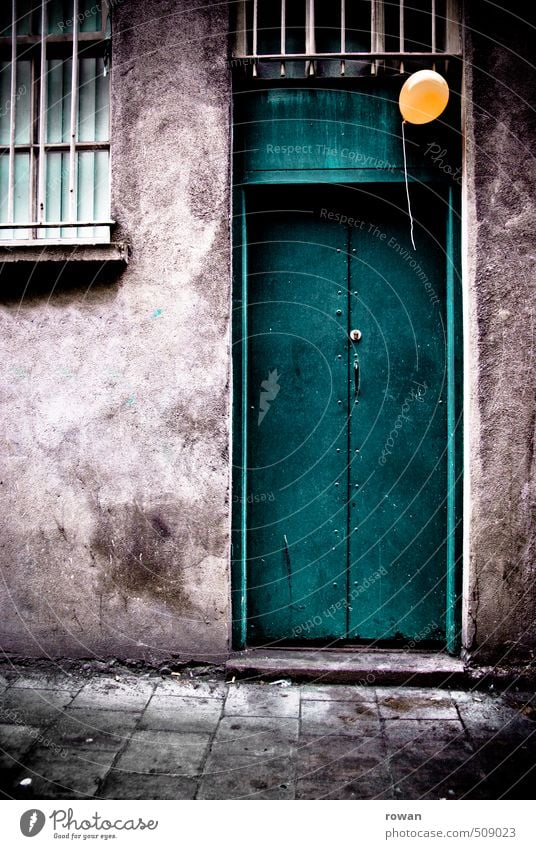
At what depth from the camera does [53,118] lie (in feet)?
13.9

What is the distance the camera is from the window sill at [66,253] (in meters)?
3.95

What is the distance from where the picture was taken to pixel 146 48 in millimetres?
3963

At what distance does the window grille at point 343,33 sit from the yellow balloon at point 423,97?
1.01 feet

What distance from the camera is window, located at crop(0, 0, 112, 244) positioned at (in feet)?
13.6

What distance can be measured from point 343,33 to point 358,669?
12.8ft

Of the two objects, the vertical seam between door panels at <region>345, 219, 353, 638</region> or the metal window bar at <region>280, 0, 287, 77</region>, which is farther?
the vertical seam between door panels at <region>345, 219, 353, 638</region>

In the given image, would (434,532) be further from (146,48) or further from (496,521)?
(146,48)

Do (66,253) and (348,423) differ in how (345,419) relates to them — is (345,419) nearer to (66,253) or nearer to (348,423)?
(348,423)

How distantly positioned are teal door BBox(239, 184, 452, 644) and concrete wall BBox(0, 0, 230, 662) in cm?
36

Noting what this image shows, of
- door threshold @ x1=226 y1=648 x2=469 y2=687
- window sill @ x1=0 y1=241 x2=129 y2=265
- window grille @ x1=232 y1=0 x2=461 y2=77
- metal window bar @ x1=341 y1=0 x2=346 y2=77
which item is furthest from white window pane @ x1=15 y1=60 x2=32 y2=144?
door threshold @ x1=226 y1=648 x2=469 y2=687

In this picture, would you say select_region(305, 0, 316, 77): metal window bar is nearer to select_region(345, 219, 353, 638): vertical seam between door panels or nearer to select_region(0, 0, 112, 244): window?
select_region(345, 219, 353, 638): vertical seam between door panels
